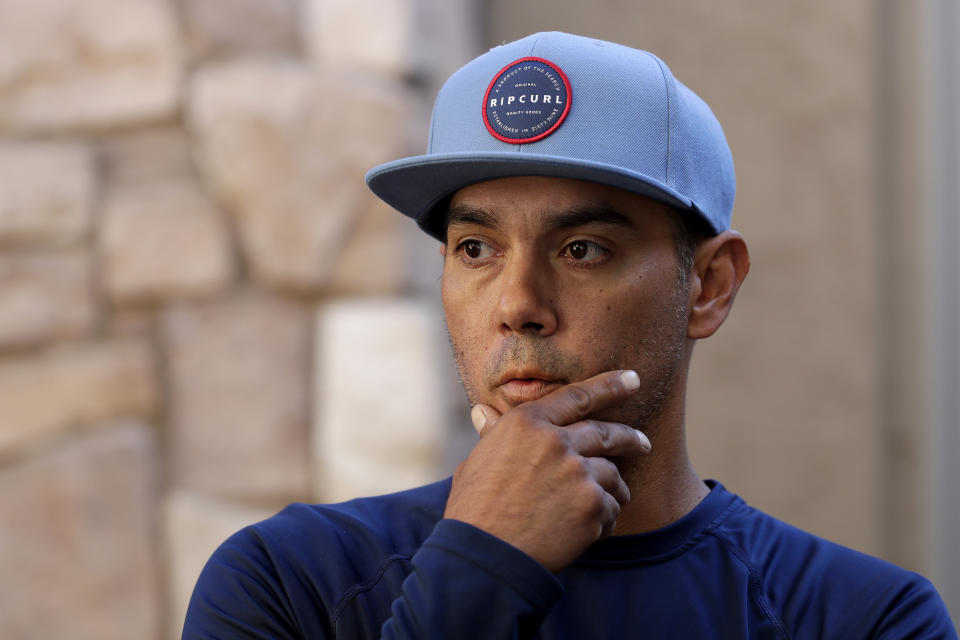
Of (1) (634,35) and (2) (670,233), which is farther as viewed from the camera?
(1) (634,35)

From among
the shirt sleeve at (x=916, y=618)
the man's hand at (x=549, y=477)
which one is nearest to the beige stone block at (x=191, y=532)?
the man's hand at (x=549, y=477)

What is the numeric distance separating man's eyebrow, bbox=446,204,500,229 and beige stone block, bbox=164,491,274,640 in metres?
1.12

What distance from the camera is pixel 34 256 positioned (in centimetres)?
239

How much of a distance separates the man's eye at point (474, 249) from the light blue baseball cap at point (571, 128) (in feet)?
0.26

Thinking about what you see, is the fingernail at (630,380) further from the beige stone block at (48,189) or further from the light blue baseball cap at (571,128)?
the beige stone block at (48,189)

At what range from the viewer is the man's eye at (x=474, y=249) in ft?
4.81

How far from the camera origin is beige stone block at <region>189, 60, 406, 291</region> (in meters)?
2.32

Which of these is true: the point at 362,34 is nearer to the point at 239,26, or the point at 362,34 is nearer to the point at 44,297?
the point at 239,26

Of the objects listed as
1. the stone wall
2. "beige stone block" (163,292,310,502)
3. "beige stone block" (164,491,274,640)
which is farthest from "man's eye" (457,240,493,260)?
"beige stone block" (164,491,274,640)

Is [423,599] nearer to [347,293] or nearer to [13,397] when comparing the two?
[347,293]

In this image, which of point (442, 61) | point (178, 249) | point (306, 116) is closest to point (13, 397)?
point (178, 249)

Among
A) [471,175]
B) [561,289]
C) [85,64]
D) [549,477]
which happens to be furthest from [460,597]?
[85,64]

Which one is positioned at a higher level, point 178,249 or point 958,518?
point 178,249

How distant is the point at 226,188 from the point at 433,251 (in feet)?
1.54
